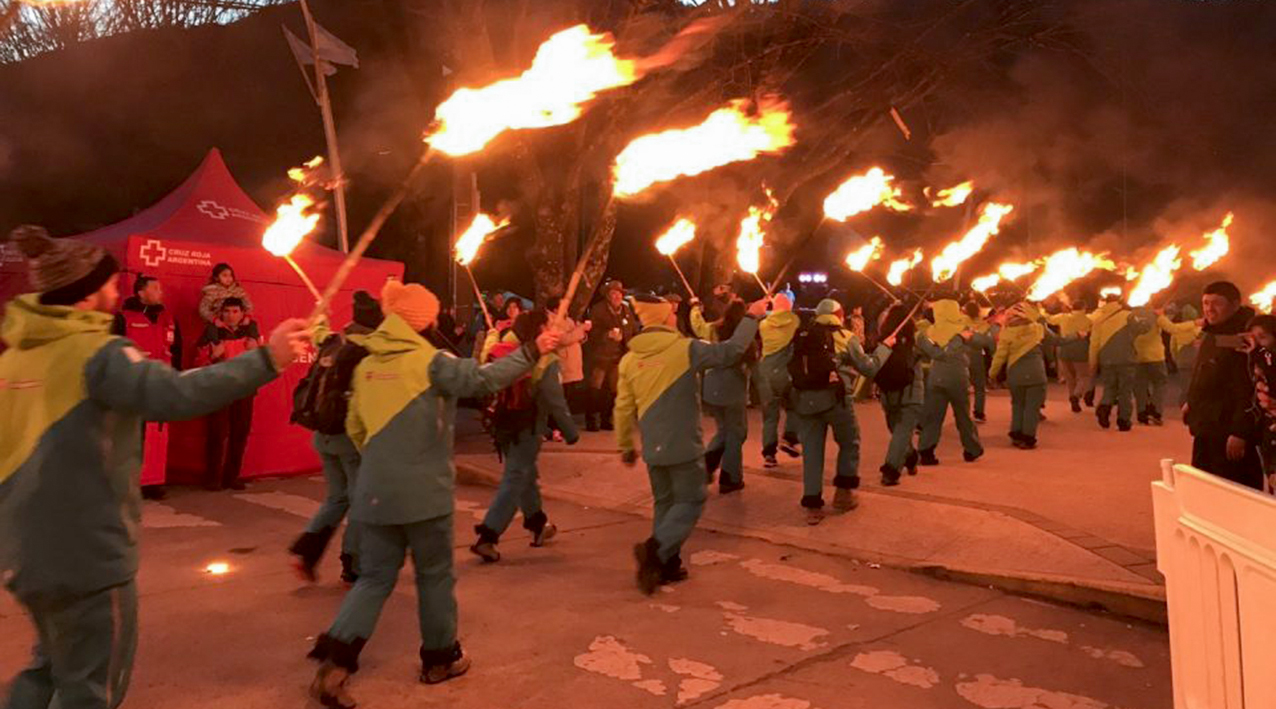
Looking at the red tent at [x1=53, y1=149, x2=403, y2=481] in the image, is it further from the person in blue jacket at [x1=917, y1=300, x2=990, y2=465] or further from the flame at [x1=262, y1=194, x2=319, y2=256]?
the person in blue jacket at [x1=917, y1=300, x2=990, y2=465]

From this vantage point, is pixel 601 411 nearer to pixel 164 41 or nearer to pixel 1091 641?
pixel 1091 641

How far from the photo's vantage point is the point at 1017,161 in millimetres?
21609

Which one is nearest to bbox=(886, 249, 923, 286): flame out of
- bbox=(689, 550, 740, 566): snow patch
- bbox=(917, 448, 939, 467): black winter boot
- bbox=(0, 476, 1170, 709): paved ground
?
bbox=(917, 448, 939, 467): black winter boot

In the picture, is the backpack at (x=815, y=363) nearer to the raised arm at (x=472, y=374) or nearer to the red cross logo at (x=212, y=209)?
the raised arm at (x=472, y=374)

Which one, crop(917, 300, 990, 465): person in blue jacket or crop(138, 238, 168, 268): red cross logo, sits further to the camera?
crop(917, 300, 990, 465): person in blue jacket

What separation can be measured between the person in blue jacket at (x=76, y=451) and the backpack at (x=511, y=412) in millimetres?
3571

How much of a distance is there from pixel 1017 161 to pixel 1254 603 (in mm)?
20776

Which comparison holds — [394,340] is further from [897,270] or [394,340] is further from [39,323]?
[897,270]

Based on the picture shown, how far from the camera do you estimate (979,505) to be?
7.59 meters

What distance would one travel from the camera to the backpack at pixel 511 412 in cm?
673

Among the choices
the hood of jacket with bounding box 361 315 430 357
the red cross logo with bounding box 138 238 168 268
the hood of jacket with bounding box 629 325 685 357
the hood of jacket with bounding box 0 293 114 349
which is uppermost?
the red cross logo with bounding box 138 238 168 268

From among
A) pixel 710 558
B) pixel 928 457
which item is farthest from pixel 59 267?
pixel 928 457

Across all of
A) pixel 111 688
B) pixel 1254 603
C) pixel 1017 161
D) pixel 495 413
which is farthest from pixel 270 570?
pixel 1017 161

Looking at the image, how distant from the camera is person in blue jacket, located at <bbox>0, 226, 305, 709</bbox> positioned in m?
2.98
